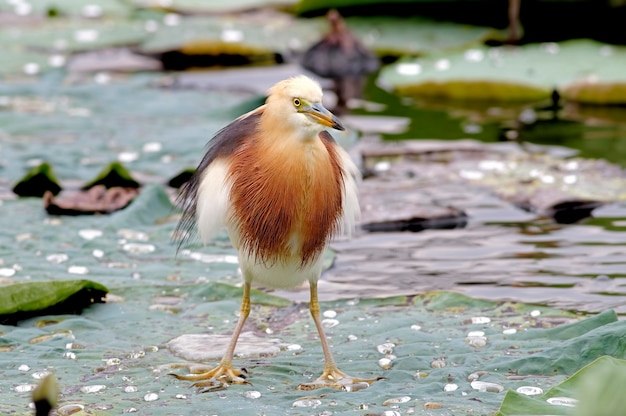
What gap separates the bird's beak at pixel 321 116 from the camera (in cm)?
449

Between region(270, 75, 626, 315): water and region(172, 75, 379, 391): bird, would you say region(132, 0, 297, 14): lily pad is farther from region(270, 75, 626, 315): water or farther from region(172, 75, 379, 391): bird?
region(172, 75, 379, 391): bird

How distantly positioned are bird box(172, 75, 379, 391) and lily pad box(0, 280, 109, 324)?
3.07ft

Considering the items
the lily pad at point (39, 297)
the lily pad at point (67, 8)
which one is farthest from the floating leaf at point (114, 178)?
the lily pad at point (67, 8)

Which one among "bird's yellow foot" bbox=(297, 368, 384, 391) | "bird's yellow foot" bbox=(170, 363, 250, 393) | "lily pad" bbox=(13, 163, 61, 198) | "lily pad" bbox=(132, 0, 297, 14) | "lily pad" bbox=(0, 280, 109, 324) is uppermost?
"lily pad" bbox=(132, 0, 297, 14)

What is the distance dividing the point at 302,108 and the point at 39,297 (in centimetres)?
186

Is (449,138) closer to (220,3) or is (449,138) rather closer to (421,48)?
(421,48)

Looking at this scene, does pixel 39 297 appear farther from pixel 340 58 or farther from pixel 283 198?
pixel 340 58

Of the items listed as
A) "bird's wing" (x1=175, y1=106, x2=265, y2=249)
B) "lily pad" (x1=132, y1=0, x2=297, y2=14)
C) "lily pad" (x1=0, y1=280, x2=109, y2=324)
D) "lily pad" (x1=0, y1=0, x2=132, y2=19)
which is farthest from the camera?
"lily pad" (x1=0, y1=0, x2=132, y2=19)

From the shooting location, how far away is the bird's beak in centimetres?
449

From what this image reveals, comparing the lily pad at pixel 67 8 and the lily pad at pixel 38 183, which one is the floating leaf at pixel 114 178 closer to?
the lily pad at pixel 38 183

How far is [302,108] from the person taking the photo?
4551mm

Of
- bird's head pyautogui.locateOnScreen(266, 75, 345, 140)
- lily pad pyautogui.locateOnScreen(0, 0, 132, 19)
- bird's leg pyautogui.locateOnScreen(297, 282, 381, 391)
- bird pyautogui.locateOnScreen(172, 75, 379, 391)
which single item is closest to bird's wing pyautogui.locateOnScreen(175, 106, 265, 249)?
bird pyautogui.locateOnScreen(172, 75, 379, 391)

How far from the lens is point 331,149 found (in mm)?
5031

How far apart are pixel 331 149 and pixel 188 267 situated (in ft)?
5.97
